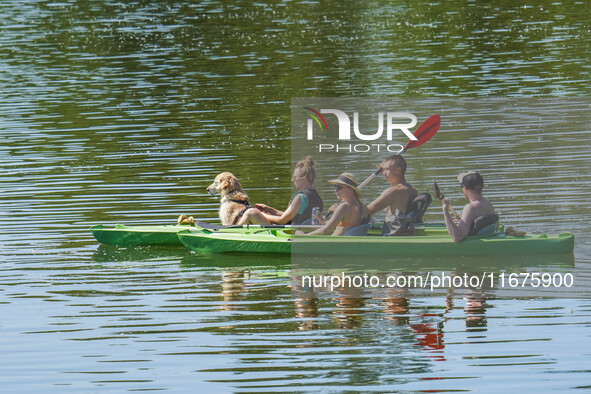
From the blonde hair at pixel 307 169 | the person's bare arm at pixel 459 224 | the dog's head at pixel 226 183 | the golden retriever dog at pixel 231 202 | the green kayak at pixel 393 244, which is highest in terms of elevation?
the blonde hair at pixel 307 169

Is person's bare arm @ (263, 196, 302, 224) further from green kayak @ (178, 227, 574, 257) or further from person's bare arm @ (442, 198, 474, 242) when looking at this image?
person's bare arm @ (442, 198, 474, 242)

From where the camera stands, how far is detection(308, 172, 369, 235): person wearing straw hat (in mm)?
13227

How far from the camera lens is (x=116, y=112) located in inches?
1054

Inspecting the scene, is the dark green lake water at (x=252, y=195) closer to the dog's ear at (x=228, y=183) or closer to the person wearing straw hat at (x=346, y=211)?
the person wearing straw hat at (x=346, y=211)

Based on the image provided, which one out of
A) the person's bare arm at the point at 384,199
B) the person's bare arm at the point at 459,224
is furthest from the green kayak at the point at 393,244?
the person's bare arm at the point at 384,199

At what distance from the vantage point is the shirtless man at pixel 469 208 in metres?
12.7

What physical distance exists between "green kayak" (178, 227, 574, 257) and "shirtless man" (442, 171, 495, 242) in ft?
0.41

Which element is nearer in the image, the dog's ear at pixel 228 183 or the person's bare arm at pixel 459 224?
the person's bare arm at pixel 459 224

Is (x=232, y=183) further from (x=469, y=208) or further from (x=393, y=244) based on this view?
(x=469, y=208)

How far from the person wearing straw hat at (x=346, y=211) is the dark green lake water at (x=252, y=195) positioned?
2.62 ft

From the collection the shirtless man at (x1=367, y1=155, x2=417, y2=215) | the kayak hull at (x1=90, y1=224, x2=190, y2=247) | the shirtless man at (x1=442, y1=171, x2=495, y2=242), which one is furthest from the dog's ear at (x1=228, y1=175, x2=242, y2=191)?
the shirtless man at (x1=442, y1=171, x2=495, y2=242)

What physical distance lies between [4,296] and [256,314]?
283 centimetres

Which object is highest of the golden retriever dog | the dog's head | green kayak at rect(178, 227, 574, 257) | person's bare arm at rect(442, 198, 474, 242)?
the dog's head

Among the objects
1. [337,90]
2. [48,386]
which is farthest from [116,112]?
[48,386]
